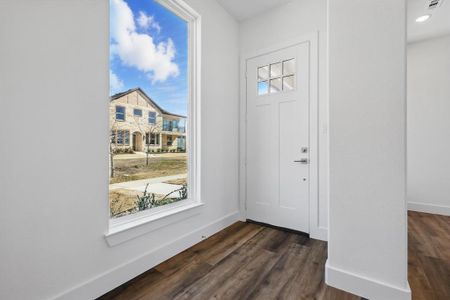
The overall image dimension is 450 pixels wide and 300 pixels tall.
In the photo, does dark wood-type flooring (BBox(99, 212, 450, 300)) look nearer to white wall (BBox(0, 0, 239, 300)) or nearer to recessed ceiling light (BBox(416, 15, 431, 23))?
white wall (BBox(0, 0, 239, 300))

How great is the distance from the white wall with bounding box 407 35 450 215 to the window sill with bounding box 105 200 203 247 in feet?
11.8

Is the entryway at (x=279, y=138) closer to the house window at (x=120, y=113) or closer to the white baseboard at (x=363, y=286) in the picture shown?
the white baseboard at (x=363, y=286)

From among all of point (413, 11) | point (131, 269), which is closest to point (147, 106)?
point (131, 269)

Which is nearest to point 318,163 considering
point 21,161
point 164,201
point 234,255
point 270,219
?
point 270,219

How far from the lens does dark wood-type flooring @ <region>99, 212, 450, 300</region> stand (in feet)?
5.16

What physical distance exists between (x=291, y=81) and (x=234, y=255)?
2114mm

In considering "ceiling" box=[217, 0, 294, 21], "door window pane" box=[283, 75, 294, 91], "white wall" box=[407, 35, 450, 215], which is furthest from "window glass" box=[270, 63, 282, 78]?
"white wall" box=[407, 35, 450, 215]

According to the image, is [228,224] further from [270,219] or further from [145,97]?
[145,97]

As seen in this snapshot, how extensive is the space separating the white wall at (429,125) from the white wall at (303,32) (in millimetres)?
2152

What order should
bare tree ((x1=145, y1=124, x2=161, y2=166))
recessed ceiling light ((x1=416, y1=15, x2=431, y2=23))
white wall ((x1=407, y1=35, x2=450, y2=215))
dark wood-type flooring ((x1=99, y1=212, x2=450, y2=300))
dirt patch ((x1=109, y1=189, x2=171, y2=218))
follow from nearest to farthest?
dark wood-type flooring ((x1=99, y1=212, x2=450, y2=300)) < dirt patch ((x1=109, y1=189, x2=171, y2=218)) < bare tree ((x1=145, y1=124, x2=161, y2=166)) < recessed ceiling light ((x1=416, y1=15, x2=431, y2=23)) < white wall ((x1=407, y1=35, x2=450, y2=215))

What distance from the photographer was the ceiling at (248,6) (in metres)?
2.68

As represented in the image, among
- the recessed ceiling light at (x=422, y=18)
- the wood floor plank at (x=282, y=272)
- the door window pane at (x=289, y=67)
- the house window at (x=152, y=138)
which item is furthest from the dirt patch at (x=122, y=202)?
the recessed ceiling light at (x=422, y=18)

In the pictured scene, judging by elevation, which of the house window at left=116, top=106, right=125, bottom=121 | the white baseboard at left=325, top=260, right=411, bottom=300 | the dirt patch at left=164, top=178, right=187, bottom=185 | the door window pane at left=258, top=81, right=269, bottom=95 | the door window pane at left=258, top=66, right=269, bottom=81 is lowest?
the white baseboard at left=325, top=260, right=411, bottom=300

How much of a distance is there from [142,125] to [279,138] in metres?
1.66
